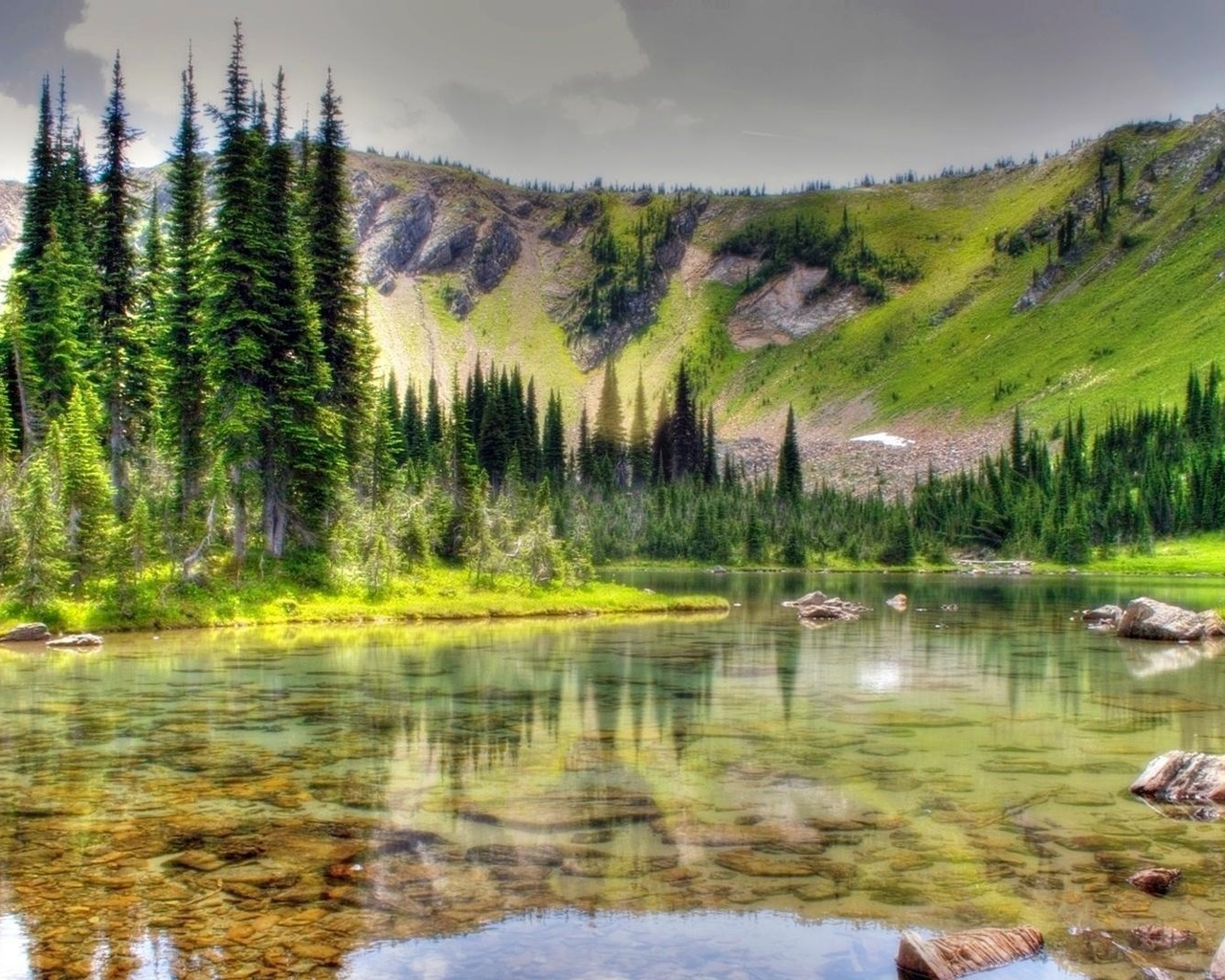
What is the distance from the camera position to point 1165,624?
162ft

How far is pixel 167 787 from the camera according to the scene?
61.1ft

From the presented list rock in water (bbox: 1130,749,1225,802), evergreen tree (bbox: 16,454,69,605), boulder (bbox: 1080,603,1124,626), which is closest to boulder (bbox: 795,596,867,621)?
boulder (bbox: 1080,603,1124,626)

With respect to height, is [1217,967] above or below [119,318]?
below

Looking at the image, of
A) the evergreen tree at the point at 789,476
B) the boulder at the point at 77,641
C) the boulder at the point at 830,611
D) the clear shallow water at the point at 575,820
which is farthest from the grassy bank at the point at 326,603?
the evergreen tree at the point at 789,476

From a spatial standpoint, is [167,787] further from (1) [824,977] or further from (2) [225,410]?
(2) [225,410]

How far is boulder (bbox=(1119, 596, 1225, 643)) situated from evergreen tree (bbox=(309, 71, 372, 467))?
146ft

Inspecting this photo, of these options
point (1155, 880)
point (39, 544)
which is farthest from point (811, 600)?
point (1155, 880)

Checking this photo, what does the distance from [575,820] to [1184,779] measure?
11.4 metres

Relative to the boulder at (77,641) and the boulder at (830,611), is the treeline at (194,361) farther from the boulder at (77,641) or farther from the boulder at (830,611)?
the boulder at (830,611)

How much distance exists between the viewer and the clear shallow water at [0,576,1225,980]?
38.7 feet

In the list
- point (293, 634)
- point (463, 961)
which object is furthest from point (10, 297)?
point (463, 961)

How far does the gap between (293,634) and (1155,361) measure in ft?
643

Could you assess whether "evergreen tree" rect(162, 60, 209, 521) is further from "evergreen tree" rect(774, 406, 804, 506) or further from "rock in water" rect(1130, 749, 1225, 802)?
"evergreen tree" rect(774, 406, 804, 506)

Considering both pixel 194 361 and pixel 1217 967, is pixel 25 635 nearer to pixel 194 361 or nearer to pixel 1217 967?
pixel 194 361
